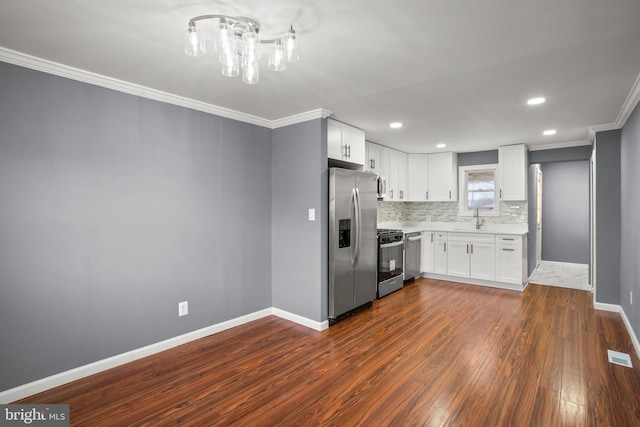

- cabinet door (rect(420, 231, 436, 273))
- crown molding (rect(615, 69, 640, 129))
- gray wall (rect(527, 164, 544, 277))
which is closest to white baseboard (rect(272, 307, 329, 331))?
cabinet door (rect(420, 231, 436, 273))

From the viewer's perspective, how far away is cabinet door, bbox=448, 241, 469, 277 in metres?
5.64

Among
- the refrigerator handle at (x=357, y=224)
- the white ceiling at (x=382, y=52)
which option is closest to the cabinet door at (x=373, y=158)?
the refrigerator handle at (x=357, y=224)

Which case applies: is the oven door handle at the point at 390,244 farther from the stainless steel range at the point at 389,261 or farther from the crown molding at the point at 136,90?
the crown molding at the point at 136,90

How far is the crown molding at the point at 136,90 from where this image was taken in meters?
2.33

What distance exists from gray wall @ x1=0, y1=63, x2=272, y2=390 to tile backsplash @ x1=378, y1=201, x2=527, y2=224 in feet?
11.4

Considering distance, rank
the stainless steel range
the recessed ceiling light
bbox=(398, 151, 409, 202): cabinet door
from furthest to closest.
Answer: bbox=(398, 151, 409, 202): cabinet door
the stainless steel range
the recessed ceiling light

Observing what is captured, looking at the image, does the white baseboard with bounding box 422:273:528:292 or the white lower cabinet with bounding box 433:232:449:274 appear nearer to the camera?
the white baseboard with bounding box 422:273:528:292

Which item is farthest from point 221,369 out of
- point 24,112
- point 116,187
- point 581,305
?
point 581,305

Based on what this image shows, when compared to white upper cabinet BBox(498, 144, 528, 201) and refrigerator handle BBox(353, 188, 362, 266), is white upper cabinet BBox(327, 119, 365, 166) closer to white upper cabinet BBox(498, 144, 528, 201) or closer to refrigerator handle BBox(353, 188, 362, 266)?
refrigerator handle BBox(353, 188, 362, 266)

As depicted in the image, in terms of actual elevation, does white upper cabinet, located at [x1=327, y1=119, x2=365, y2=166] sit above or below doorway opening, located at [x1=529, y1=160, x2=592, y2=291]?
above

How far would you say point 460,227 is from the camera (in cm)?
631

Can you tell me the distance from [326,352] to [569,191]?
744cm

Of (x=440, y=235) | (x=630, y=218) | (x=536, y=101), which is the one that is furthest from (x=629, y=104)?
(x=440, y=235)

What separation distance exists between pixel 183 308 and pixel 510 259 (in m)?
4.89
